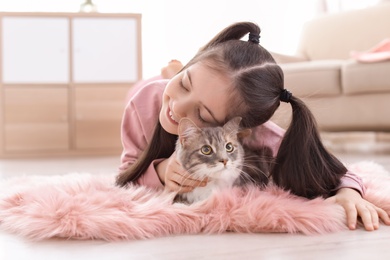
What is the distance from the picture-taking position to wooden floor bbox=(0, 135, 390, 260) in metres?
0.88

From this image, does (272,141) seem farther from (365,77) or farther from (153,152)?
(365,77)

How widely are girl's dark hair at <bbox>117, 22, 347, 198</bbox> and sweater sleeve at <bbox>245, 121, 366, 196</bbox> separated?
25 millimetres

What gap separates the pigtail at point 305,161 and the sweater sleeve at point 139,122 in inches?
19.4

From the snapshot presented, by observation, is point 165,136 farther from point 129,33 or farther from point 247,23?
point 129,33

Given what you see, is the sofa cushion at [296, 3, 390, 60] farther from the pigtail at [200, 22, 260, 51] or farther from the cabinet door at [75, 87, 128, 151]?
the pigtail at [200, 22, 260, 51]

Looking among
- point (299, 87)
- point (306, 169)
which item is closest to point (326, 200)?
point (306, 169)

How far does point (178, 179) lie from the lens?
4.15 ft

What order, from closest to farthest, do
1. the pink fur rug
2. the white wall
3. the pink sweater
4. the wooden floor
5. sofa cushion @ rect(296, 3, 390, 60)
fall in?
1. the wooden floor
2. the pink fur rug
3. the pink sweater
4. sofa cushion @ rect(296, 3, 390, 60)
5. the white wall

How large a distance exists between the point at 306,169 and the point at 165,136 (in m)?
0.42

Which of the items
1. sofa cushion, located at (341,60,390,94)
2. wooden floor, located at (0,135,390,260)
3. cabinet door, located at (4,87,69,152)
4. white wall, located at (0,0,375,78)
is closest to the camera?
wooden floor, located at (0,135,390,260)

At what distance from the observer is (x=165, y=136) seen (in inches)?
57.3

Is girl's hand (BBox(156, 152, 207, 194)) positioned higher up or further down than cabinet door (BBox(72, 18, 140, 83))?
further down

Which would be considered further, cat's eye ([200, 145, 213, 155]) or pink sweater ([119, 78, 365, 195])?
pink sweater ([119, 78, 365, 195])

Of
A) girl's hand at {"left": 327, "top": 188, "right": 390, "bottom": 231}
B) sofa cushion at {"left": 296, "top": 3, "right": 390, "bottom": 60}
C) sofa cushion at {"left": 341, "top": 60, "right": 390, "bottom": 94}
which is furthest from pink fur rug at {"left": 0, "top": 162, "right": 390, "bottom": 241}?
sofa cushion at {"left": 296, "top": 3, "right": 390, "bottom": 60}
